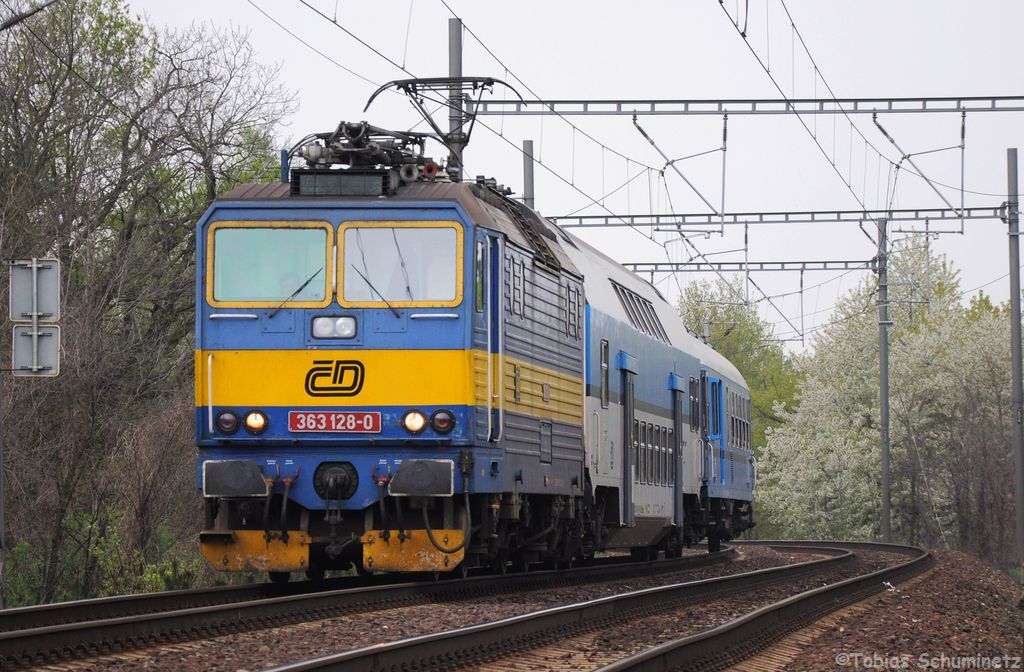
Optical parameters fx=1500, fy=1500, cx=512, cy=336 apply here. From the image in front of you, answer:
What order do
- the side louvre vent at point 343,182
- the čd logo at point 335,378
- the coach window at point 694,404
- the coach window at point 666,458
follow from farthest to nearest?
1. the coach window at point 694,404
2. the coach window at point 666,458
3. the side louvre vent at point 343,182
4. the čd logo at point 335,378

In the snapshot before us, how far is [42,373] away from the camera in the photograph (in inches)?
470

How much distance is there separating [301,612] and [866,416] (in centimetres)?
4182

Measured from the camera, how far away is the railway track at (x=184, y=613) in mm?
8664

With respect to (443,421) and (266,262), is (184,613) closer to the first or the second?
(443,421)

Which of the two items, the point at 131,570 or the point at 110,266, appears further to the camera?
the point at 110,266

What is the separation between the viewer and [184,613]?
9969 mm

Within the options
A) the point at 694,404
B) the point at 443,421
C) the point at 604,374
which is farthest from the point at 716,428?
the point at 443,421

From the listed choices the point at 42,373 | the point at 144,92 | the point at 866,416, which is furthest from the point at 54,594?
the point at 866,416

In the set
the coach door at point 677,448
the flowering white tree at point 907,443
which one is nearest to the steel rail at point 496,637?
the coach door at point 677,448

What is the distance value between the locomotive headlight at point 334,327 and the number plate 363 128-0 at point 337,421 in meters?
0.65

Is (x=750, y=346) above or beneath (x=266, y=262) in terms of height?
above

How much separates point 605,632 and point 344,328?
342cm

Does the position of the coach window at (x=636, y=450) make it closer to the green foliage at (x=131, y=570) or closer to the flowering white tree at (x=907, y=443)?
the green foliage at (x=131, y=570)

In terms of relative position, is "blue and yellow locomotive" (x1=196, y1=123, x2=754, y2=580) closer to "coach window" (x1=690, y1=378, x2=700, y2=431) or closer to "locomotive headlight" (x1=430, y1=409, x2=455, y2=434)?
"locomotive headlight" (x1=430, y1=409, x2=455, y2=434)
